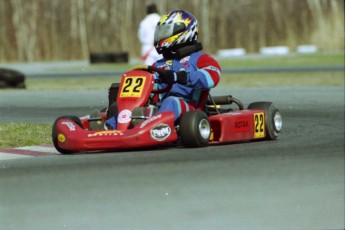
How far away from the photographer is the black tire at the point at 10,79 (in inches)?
764

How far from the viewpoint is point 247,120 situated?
923cm

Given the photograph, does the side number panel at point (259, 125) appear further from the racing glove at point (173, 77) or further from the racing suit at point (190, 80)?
the racing glove at point (173, 77)

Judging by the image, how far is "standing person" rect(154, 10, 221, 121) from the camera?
8.82 metres

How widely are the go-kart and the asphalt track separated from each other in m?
0.11

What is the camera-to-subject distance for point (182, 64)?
9180mm

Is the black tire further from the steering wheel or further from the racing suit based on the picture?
the steering wheel

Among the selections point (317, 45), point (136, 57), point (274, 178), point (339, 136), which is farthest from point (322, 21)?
point (274, 178)

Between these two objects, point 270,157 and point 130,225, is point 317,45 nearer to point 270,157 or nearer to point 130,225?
point 270,157

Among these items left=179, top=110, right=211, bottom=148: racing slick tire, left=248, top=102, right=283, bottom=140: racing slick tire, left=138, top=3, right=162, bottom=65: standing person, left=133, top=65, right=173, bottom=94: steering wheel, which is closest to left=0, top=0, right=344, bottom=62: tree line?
left=138, top=3, right=162, bottom=65: standing person

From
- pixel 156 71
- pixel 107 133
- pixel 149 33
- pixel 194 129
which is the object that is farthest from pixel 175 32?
pixel 149 33

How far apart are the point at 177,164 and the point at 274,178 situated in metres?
0.96

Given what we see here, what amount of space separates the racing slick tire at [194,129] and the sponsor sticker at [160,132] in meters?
0.11

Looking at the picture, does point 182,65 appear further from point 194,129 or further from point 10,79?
point 10,79

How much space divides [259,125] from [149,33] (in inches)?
311
